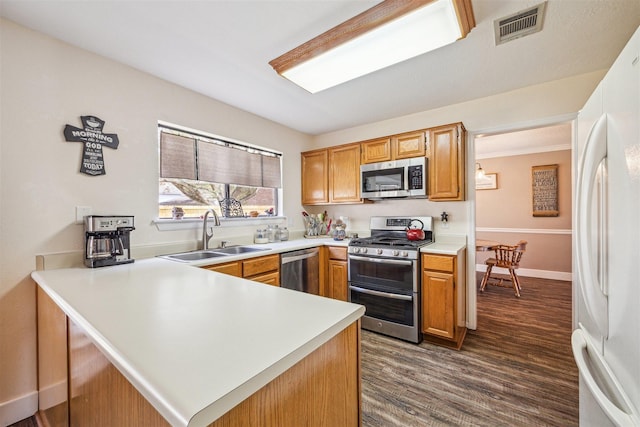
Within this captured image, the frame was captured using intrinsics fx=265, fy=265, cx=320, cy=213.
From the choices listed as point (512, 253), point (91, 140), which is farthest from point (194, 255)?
point (512, 253)

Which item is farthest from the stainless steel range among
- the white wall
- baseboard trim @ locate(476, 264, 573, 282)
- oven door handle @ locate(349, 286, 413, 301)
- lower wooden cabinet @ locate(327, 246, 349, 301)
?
baseboard trim @ locate(476, 264, 573, 282)

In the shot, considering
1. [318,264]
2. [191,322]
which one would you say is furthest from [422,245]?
[191,322]

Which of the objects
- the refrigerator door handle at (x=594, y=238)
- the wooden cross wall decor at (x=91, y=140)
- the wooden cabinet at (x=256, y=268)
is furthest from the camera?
the wooden cabinet at (x=256, y=268)

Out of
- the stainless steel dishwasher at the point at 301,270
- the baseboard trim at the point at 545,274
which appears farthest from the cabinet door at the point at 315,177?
the baseboard trim at the point at 545,274

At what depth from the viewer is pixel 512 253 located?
4.09 m

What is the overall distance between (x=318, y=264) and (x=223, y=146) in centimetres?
170

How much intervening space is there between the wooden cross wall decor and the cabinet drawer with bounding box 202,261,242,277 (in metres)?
1.08

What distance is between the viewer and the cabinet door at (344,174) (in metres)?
3.36

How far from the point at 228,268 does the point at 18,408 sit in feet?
4.82

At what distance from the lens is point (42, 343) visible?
1.60m

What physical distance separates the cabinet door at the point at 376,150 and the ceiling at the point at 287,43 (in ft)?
1.68

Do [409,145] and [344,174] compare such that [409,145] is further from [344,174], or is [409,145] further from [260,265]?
[260,265]

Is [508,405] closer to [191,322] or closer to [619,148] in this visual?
[619,148]

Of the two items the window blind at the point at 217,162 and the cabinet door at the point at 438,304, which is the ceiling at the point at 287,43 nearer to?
the window blind at the point at 217,162
